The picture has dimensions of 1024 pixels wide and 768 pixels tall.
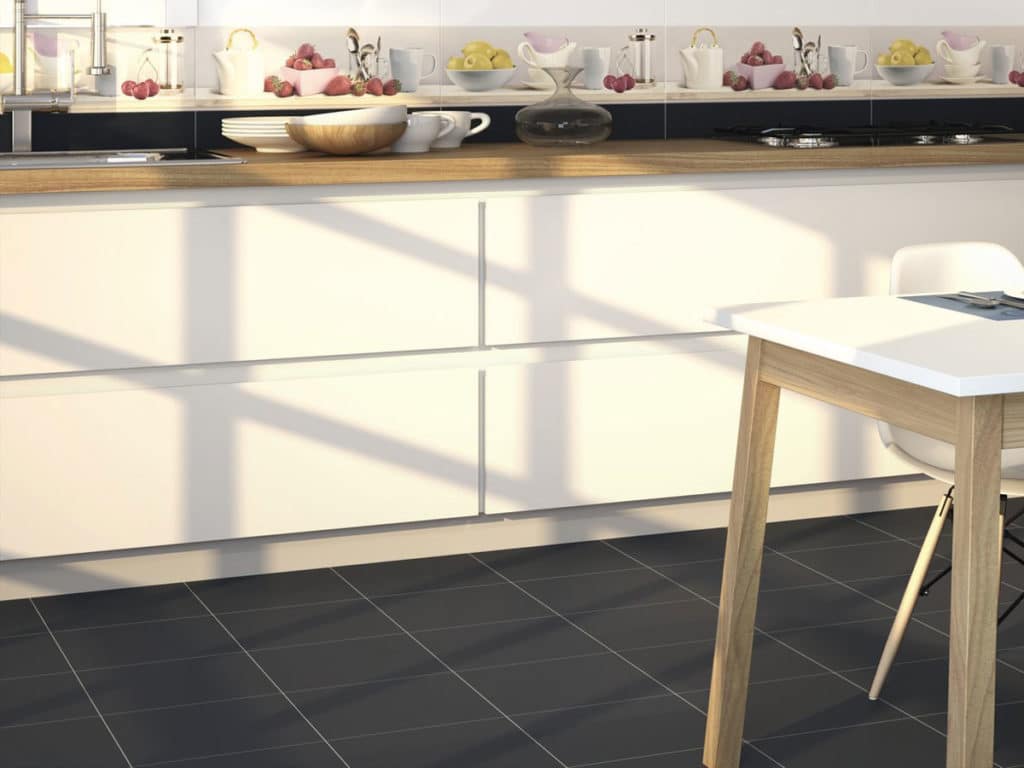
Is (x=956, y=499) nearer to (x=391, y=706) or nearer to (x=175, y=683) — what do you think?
(x=391, y=706)

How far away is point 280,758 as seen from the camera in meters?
2.89

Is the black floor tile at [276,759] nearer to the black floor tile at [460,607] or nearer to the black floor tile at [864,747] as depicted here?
the black floor tile at [460,607]

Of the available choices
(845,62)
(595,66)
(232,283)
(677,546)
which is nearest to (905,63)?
(845,62)

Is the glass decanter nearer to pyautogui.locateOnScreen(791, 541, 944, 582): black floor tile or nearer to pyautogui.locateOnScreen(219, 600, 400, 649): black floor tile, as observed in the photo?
pyautogui.locateOnScreen(791, 541, 944, 582): black floor tile

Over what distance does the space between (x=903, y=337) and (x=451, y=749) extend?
42.0 inches

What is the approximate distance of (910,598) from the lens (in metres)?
3.05

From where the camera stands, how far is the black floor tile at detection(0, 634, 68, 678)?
130 inches

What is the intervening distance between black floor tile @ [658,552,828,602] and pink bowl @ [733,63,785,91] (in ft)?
5.00

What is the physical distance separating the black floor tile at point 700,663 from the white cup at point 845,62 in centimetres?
211

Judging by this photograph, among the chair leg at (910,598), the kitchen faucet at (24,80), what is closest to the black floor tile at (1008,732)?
the chair leg at (910,598)

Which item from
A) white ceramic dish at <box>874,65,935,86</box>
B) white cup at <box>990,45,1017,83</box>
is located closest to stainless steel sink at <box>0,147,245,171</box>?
white ceramic dish at <box>874,65,935,86</box>

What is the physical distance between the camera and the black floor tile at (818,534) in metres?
4.18

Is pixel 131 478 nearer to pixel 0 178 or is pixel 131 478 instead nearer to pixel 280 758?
pixel 0 178

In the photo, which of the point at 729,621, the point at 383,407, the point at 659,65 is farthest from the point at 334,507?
the point at 659,65
